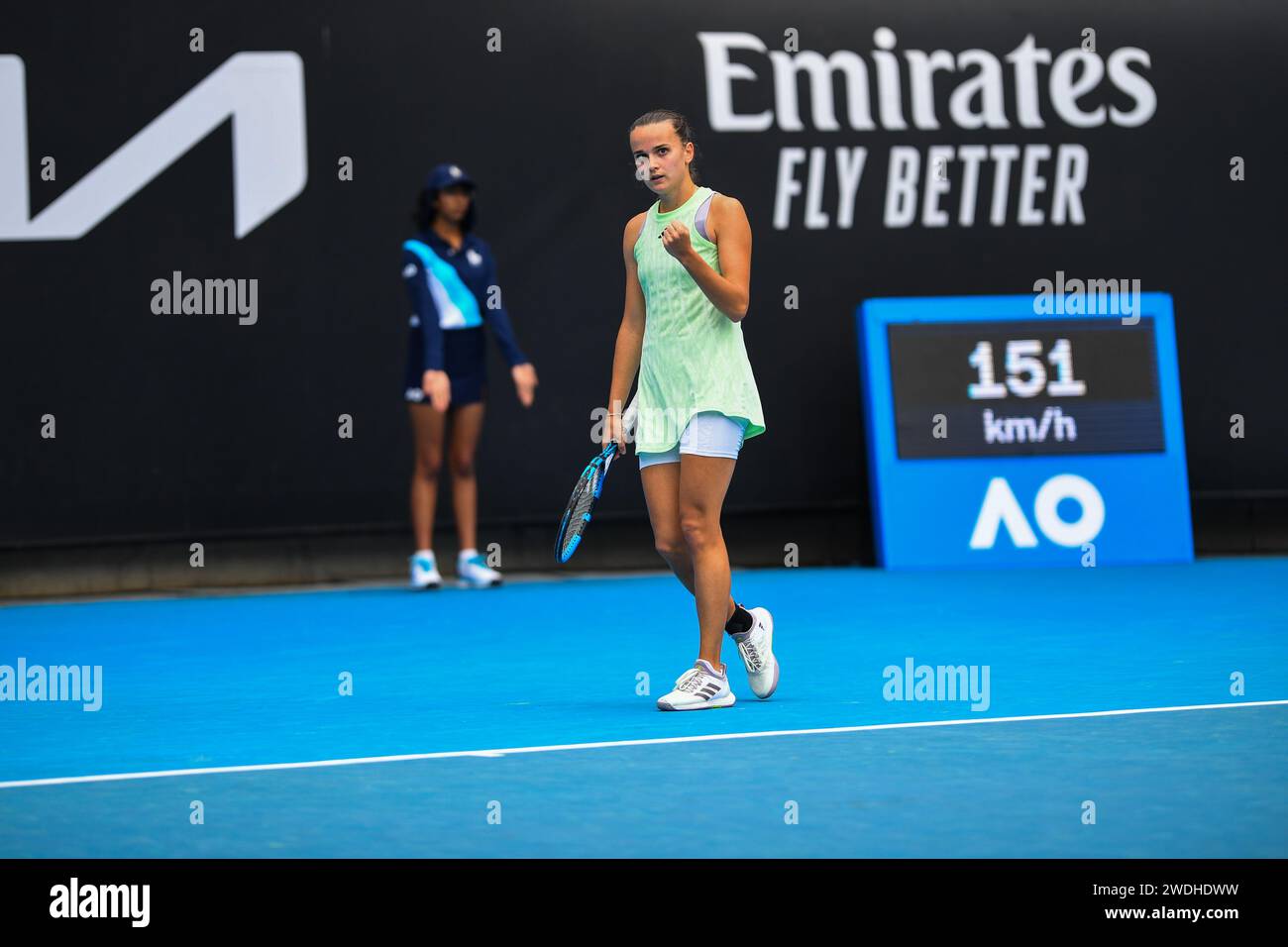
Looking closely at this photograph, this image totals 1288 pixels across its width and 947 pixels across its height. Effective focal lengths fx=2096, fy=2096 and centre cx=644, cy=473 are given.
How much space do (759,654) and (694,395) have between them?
2.80 feet

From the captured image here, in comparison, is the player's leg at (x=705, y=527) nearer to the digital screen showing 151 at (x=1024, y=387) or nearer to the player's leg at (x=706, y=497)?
the player's leg at (x=706, y=497)

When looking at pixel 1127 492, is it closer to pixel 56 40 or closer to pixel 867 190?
pixel 867 190

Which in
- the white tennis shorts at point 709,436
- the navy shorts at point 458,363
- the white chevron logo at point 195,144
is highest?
the white chevron logo at point 195,144

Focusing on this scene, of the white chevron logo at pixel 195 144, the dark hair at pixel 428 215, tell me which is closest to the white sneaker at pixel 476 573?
the dark hair at pixel 428 215

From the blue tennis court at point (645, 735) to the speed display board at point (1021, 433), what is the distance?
1.48 m

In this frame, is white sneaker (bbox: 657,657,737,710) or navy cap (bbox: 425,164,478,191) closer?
white sneaker (bbox: 657,657,737,710)

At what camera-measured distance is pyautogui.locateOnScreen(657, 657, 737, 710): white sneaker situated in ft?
21.2

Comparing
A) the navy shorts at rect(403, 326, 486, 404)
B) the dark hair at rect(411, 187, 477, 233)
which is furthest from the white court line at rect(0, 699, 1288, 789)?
the dark hair at rect(411, 187, 477, 233)

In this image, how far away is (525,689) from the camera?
23.4ft

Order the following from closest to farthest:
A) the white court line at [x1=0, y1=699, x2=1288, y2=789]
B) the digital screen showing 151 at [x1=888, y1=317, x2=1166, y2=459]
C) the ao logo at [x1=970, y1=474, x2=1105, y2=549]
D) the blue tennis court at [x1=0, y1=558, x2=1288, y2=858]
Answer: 1. the blue tennis court at [x1=0, y1=558, x2=1288, y2=858]
2. the white court line at [x1=0, y1=699, x2=1288, y2=789]
3. the ao logo at [x1=970, y1=474, x2=1105, y2=549]
4. the digital screen showing 151 at [x1=888, y1=317, x2=1166, y2=459]

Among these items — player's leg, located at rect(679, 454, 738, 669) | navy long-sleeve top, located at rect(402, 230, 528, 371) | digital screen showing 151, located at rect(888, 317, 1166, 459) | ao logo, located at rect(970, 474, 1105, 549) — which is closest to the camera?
player's leg, located at rect(679, 454, 738, 669)

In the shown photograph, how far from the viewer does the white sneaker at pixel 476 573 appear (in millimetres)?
11211

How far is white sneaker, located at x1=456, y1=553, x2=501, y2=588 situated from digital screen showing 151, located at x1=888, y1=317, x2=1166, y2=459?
2.41 meters

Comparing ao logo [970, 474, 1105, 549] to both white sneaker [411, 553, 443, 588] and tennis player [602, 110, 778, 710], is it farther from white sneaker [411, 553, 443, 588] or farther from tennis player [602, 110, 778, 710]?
tennis player [602, 110, 778, 710]
